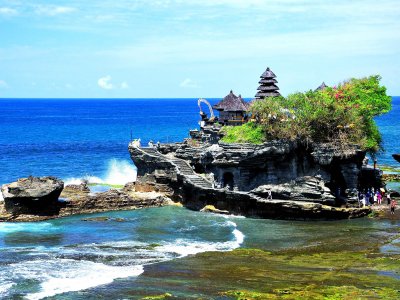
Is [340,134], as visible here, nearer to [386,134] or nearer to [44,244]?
[44,244]

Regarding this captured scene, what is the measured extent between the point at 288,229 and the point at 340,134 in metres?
10.7

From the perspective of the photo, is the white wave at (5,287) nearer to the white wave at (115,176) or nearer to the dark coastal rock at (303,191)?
the dark coastal rock at (303,191)

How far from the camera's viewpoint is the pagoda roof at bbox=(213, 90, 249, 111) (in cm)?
6996

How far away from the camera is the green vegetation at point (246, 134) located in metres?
58.4

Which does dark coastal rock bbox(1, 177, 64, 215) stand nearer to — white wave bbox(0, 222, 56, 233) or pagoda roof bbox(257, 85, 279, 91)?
white wave bbox(0, 222, 56, 233)

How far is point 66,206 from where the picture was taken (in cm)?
5978

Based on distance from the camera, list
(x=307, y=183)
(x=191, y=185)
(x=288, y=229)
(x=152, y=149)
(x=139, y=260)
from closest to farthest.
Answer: (x=139, y=260) → (x=288, y=229) → (x=307, y=183) → (x=191, y=185) → (x=152, y=149)

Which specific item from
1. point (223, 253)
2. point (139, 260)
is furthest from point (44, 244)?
point (223, 253)

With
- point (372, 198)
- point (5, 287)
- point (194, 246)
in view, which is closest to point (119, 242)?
point (194, 246)

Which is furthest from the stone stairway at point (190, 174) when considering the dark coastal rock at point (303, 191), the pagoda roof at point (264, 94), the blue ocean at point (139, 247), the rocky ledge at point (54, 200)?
the pagoda roof at point (264, 94)

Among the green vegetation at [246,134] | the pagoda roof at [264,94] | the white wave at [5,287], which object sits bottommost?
the white wave at [5,287]

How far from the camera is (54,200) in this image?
193 ft

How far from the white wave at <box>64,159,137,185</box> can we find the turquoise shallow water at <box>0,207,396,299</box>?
24386mm

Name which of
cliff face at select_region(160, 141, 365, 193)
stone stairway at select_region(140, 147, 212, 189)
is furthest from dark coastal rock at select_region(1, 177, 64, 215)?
cliff face at select_region(160, 141, 365, 193)
